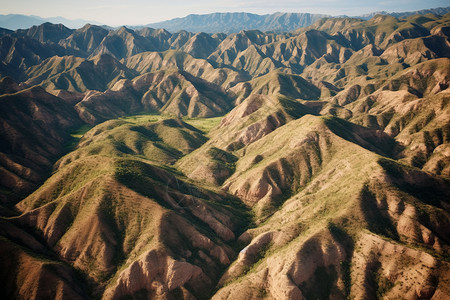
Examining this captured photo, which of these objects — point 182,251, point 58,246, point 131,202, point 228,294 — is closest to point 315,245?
point 228,294

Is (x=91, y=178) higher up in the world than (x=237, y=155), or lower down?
higher up

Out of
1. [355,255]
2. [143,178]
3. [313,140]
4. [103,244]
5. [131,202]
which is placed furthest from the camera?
[313,140]

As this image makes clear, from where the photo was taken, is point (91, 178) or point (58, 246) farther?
point (91, 178)

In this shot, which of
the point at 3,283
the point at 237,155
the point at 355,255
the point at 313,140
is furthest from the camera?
the point at 237,155

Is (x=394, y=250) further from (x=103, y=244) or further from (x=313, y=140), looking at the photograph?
(x=103, y=244)

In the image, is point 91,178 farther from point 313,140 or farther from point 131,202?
point 313,140

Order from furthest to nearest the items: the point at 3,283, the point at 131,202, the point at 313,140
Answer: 1. the point at 313,140
2. the point at 131,202
3. the point at 3,283

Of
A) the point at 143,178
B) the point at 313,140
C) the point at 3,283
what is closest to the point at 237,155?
the point at 313,140

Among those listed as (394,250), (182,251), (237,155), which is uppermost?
(394,250)

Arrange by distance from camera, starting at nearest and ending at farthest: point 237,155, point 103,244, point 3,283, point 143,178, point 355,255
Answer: point 3,283 → point 355,255 → point 103,244 → point 143,178 → point 237,155
